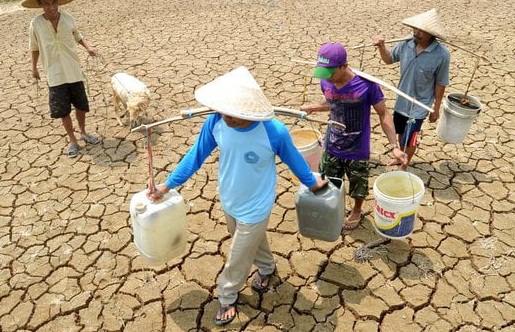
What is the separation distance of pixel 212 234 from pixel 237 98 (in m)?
1.94

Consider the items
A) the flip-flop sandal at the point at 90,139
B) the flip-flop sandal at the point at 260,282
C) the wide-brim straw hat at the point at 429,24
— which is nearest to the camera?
the flip-flop sandal at the point at 260,282

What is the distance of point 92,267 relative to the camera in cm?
358

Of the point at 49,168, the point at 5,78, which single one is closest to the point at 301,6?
the point at 5,78

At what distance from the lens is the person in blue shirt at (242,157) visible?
7.47 ft

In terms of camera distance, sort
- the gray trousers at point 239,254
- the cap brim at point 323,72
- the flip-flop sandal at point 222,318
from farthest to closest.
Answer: the flip-flop sandal at point 222,318 → the cap brim at point 323,72 → the gray trousers at point 239,254

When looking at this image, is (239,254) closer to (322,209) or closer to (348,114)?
(322,209)

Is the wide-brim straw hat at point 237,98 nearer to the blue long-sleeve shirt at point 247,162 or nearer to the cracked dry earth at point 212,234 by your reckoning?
the blue long-sleeve shirt at point 247,162

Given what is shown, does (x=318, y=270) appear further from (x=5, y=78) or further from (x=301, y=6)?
(x=301, y=6)

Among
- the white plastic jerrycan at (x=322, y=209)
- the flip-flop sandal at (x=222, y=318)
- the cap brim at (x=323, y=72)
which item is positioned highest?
the cap brim at (x=323, y=72)

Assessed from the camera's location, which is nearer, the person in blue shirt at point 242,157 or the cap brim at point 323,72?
the person in blue shirt at point 242,157

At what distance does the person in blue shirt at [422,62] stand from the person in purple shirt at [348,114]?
1.32ft

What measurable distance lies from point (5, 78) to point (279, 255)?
19.8 ft

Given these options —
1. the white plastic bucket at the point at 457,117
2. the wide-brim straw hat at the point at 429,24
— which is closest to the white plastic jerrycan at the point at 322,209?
the wide-brim straw hat at the point at 429,24

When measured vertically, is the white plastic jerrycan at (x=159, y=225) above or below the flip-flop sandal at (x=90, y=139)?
above
